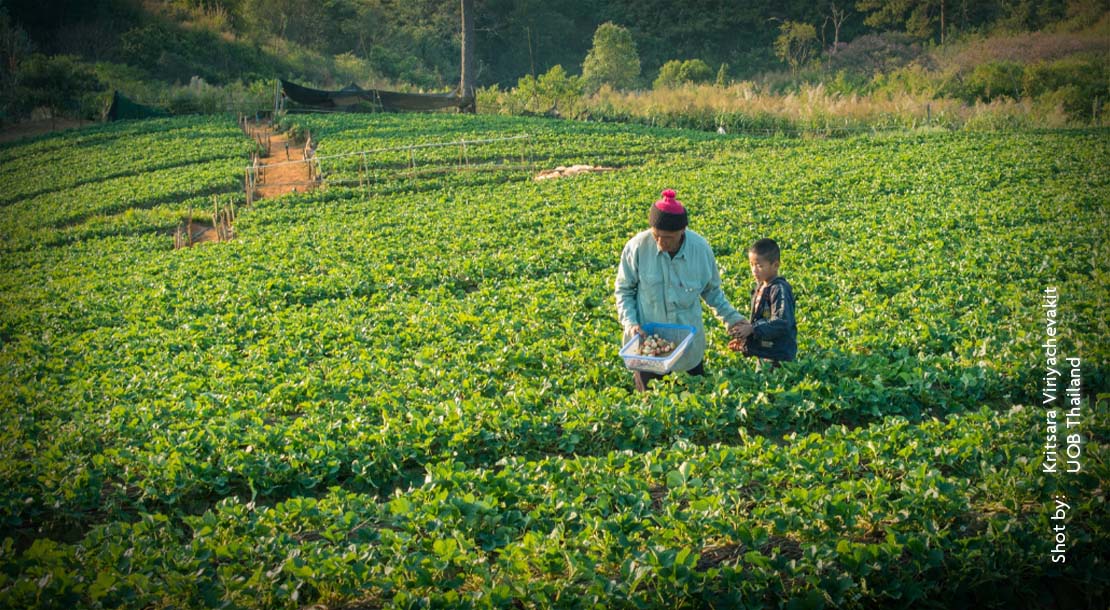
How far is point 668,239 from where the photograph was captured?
6.40 meters

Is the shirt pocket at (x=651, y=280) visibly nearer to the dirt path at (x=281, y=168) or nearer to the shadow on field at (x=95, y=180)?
the dirt path at (x=281, y=168)

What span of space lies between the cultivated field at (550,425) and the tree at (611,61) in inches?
1566

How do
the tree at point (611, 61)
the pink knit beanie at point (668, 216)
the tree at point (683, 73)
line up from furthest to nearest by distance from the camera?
the tree at point (611, 61) < the tree at point (683, 73) < the pink knit beanie at point (668, 216)

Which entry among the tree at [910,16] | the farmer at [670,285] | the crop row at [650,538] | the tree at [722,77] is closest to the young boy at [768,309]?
the farmer at [670,285]

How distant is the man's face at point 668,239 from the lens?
20.8ft

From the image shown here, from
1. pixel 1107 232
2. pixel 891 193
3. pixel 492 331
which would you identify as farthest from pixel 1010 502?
pixel 891 193

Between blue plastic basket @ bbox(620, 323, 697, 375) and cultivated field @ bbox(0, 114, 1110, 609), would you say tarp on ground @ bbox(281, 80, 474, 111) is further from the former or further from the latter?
blue plastic basket @ bbox(620, 323, 697, 375)

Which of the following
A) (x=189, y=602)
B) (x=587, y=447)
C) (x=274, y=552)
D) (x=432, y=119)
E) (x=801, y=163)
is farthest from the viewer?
(x=432, y=119)

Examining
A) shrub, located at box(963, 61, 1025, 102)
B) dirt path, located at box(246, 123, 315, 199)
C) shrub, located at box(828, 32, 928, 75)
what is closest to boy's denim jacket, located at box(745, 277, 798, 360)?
dirt path, located at box(246, 123, 315, 199)

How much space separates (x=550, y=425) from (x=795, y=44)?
58.8 meters

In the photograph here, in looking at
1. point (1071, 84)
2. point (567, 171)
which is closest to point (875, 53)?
point (1071, 84)

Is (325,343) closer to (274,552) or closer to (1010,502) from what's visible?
(274,552)

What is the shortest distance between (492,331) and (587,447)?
9.77 ft

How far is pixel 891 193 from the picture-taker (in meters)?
16.9
